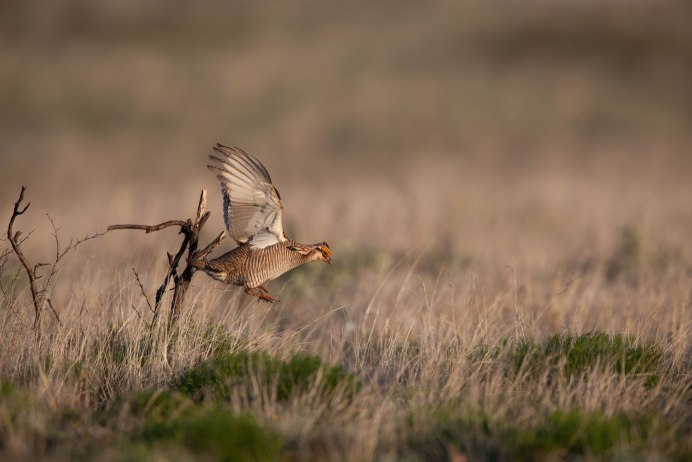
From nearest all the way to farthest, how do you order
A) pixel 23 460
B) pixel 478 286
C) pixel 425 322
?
pixel 23 460, pixel 425 322, pixel 478 286

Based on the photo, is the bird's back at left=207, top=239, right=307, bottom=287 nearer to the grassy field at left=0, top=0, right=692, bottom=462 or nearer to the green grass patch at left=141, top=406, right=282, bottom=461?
the grassy field at left=0, top=0, right=692, bottom=462

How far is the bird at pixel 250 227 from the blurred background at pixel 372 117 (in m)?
5.33

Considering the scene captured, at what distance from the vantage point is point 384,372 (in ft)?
21.0

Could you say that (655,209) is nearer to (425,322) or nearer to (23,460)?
(425,322)

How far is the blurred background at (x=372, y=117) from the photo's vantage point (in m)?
15.2

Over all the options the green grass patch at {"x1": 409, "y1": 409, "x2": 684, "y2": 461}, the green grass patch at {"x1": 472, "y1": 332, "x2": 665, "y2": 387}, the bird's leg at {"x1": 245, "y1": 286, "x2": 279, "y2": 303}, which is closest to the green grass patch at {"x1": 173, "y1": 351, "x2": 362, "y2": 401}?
the bird's leg at {"x1": 245, "y1": 286, "x2": 279, "y2": 303}

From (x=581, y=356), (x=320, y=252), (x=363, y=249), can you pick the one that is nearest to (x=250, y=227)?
(x=320, y=252)

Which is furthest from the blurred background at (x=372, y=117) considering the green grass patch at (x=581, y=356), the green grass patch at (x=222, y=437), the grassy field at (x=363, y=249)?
the green grass patch at (x=222, y=437)

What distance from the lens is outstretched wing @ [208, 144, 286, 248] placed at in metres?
6.05

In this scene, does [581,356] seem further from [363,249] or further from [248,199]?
[363,249]

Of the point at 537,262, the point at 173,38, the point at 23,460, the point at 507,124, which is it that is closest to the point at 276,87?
the point at 173,38

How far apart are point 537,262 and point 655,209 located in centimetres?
623

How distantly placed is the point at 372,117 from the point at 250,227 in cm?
3299

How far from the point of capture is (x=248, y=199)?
6.15 meters
